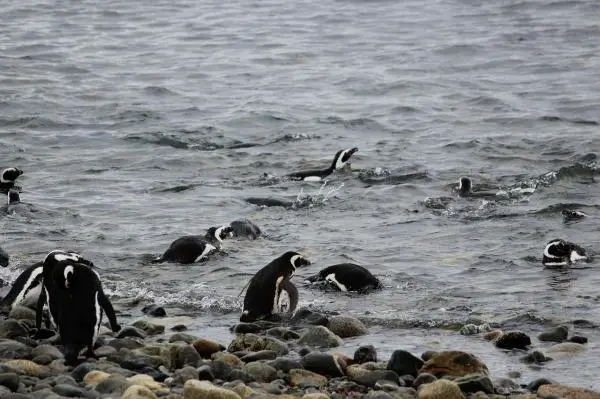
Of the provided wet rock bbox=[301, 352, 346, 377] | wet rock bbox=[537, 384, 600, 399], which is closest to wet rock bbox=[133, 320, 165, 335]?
wet rock bbox=[301, 352, 346, 377]

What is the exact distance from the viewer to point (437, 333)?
9.40m

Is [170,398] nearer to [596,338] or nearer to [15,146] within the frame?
[596,338]

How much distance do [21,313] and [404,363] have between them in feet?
10.4

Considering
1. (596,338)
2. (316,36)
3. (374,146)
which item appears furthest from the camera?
(316,36)

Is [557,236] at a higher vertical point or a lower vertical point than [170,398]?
lower

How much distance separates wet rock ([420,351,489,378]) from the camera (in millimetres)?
7793

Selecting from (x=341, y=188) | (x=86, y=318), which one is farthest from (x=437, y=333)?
(x=341, y=188)

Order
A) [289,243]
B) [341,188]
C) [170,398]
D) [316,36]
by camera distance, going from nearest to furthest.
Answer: [170,398] < [289,243] < [341,188] < [316,36]

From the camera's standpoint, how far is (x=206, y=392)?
22.1 feet

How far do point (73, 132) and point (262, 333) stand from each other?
1080 cm

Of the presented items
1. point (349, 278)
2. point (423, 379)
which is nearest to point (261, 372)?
point (423, 379)

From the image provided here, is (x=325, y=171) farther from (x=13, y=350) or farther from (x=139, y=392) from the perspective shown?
(x=139, y=392)

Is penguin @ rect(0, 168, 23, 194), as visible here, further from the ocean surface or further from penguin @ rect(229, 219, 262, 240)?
penguin @ rect(229, 219, 262, 240)

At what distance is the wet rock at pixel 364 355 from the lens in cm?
815
